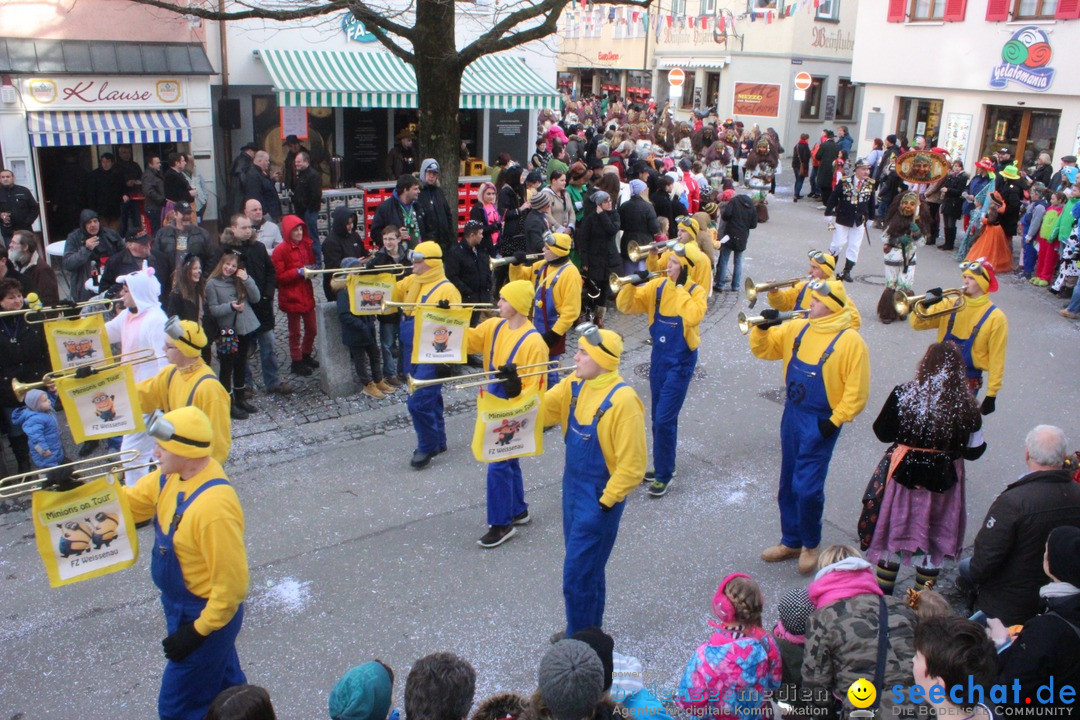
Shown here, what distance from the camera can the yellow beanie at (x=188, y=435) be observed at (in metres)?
3.79

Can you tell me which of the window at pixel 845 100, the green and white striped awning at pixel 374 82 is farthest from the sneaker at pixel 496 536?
the window at pixel 845 100

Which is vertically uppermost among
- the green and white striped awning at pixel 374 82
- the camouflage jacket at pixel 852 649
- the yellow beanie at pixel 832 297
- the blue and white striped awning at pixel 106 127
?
the green and white striped awning at pixel 374 82

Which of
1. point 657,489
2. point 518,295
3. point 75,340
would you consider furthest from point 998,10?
point 75,340

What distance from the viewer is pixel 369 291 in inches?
311

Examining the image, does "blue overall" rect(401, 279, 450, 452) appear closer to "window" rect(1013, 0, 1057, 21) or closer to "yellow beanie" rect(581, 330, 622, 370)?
"yellow beanie" rect(581, 330, 622, 370)

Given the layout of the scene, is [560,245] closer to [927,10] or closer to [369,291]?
[369,291]

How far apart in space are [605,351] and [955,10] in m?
20.3

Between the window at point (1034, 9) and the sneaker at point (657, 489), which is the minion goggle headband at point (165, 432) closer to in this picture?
the sneaker at point (657, 489)

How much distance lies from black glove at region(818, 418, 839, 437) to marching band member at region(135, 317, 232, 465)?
3637mm

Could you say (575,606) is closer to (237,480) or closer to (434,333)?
(434,333)

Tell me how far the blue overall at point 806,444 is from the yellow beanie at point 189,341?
369 centimetres

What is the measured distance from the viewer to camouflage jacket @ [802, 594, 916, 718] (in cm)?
353

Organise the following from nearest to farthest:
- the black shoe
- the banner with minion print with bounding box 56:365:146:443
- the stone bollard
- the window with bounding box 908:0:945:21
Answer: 1. the banner with minion print with bounding box 56:365:146:443
2. the black shoe
3. the stone bollard
4. the window with bounding box 908:0:945:21

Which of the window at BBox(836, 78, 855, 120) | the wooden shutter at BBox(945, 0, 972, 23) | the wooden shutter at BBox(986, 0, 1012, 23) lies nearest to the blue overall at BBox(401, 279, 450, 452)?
the wooden shutter at BBox(986, 0, 1012, 23)
